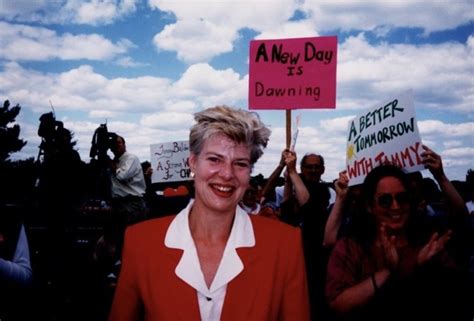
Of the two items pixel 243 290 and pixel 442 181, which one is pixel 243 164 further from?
pixel 442 181

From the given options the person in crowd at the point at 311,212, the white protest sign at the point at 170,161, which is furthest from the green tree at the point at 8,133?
the person in crowd at the point at 311,212

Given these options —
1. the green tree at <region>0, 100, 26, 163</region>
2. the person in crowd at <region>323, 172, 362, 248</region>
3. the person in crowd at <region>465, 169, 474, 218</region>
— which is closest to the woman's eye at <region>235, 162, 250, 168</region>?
the person in crowd at <region>323, 172, 362, 248</region>

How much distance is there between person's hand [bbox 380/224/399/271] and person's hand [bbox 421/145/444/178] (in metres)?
1.01

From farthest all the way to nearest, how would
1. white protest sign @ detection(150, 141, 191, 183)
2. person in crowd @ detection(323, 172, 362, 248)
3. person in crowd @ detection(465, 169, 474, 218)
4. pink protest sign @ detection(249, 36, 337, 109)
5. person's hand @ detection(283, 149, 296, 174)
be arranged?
white protest sign @ detection(150, 141, 191, 183)
person in crowd @ detection(465, 169, 474, 218)
pink protest sign @ detection(249, 36, 337, 109)
person's hand @ detection(283, 149, 296, 174)
person in crowd @ detection(323, 172, 362, 248)

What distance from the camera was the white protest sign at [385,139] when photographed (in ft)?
13.8

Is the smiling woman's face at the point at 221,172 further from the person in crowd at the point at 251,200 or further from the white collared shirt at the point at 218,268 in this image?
the person in crowd at the point at 251,200

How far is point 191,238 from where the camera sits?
2.62 m

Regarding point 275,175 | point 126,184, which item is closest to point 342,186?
point 275,175

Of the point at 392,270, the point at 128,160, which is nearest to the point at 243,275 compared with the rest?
the point at 392,270

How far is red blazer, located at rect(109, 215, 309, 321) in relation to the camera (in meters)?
2.43

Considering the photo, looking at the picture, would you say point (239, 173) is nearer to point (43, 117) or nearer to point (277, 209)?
point (277, 209)

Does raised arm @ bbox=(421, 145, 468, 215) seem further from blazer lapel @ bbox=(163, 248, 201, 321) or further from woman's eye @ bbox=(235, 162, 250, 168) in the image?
blazer lapel @ bbox=(163, 248, 201, 321)

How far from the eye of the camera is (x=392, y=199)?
10.9 feet

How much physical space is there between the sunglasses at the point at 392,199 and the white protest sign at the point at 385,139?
776mm
